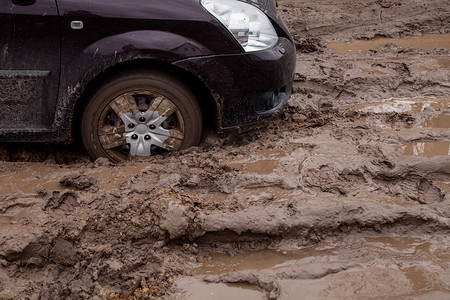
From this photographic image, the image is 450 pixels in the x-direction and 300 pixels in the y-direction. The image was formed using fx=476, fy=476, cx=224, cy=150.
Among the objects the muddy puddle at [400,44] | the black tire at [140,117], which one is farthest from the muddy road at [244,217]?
the muddy puddle at [400,44]

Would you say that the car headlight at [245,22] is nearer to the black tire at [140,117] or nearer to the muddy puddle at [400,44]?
the black tire at [140,117]

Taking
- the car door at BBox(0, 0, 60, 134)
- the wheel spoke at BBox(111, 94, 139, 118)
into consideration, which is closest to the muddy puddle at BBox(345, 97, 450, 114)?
the wheel spoke at BBox(111, 94, 139, 118)

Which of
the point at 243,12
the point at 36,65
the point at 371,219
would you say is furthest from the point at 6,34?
the point at 371,219

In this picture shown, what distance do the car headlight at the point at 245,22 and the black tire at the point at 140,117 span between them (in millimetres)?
548

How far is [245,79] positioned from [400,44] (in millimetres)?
4025

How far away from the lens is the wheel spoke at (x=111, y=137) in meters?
3.56

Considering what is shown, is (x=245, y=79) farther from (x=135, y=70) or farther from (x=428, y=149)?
(x=428, y=149)

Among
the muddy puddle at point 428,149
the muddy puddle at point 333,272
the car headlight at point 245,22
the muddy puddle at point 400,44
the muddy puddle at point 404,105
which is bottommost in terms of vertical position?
the muddy puddle at point 333,272

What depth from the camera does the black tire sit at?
11.3 ft

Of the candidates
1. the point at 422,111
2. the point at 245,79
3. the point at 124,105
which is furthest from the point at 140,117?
the point at 422,111

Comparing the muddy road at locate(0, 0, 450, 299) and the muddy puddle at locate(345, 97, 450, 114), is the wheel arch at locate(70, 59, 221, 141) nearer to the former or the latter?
the muddy road at locate(0, 0, 450, 299)

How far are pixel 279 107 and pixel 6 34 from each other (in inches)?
80.1

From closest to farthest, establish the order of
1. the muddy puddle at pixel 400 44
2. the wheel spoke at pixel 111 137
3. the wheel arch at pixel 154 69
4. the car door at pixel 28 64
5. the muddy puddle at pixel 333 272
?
1. the muddy puddle at pixel 333 272
2. the car door at pixel 28 64
3. the wheel arch at pixel 154 69
4. the wheel spoke at pixel 111 137
5. the muddy puddle at pixel 400 44

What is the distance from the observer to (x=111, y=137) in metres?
3.59
